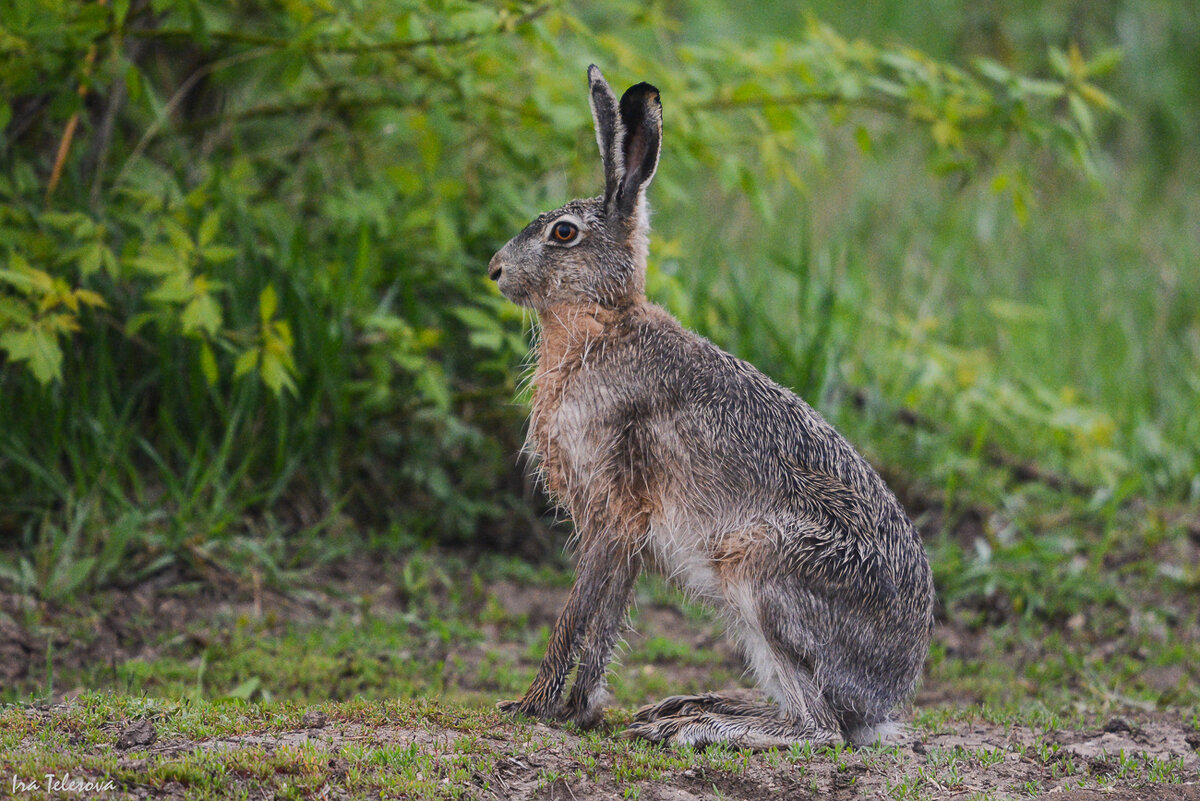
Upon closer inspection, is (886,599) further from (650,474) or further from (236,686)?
(236,686)

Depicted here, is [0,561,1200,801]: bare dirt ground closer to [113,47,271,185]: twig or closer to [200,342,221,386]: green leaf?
[200,342,221,386]: green leaf

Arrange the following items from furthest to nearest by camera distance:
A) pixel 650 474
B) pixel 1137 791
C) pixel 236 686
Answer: pixel 236 686 → pixel 650 474 → pixel 1137 791

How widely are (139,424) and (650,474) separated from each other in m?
3.24

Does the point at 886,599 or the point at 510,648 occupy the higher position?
the point at 886,599

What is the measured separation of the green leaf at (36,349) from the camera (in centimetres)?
502

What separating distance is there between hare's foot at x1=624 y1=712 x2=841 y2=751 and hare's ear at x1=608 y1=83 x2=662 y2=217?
196 cm

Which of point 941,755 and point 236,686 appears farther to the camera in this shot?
point 236,686

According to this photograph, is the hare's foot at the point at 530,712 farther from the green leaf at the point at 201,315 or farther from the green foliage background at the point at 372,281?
the green leaf at the point at 201,315

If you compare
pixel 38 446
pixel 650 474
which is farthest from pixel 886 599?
pixel 38 446

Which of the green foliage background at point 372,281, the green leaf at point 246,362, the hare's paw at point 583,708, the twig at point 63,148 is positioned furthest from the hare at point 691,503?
the twig at point 63,148

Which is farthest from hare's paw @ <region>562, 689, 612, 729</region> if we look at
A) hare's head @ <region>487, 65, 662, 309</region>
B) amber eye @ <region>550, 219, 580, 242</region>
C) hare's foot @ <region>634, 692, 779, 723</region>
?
amber eye @ <region>550, 219, 580, 242</region>

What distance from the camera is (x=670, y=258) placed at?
657cm

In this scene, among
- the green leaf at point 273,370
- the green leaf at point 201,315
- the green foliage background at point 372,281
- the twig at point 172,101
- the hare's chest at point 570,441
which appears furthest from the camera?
the twig at point 172,101

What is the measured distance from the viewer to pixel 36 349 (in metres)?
5.09
